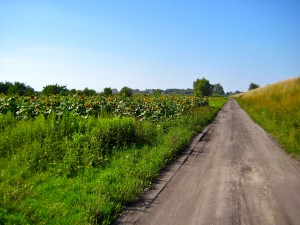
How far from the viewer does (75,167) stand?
7375 millimetres

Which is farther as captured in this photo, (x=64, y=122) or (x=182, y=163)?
(x=64, y=122)

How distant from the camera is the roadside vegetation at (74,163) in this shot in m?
5.09

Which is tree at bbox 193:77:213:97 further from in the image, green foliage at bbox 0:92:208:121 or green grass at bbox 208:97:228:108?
green foliage at bbox 0:92:208:121

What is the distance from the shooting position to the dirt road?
5.10 m

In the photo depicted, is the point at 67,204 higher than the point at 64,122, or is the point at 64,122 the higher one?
the point at 64,122

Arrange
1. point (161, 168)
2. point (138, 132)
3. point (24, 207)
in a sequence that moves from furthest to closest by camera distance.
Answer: point (138, 132) < point (161, 168) < point (24, 207)

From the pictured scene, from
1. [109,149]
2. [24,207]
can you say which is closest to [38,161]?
[109,149]

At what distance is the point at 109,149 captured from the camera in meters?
8.92

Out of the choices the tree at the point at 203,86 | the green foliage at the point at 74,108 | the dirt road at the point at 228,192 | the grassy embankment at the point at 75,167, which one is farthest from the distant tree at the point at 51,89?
the tree at the point at 203,86

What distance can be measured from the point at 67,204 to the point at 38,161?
2.79m

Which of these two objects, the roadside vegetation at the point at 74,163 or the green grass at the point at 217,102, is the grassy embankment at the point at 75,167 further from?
the green grass at the point at 217,102

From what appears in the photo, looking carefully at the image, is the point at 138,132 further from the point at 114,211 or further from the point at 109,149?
the point at 114,211

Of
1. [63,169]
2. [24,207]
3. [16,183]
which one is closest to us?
[24,207]

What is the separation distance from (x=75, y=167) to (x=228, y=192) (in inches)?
152
